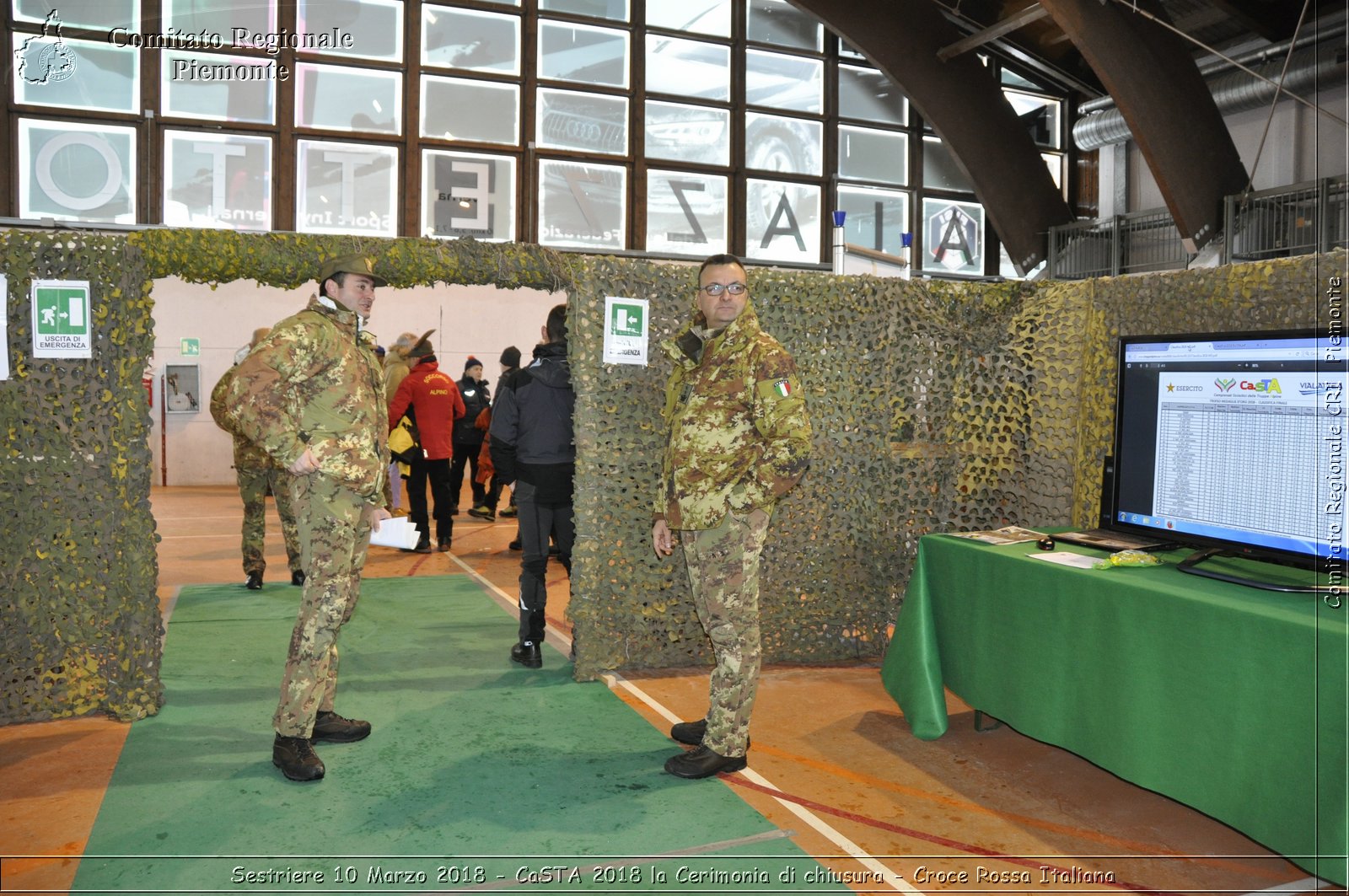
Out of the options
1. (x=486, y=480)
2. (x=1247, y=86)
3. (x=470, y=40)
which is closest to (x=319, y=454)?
(x=486, y=480)

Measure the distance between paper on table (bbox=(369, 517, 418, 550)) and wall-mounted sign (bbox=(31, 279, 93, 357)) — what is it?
1450mm

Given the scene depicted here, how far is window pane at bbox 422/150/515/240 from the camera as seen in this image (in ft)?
40.6

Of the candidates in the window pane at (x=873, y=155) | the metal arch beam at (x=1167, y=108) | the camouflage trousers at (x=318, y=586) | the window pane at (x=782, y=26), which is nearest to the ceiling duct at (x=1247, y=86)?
the metal arch beam at (x=1167, y=108)

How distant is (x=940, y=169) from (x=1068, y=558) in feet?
42.4

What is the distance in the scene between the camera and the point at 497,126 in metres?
12.7

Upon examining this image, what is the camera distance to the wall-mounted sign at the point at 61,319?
12.6ft

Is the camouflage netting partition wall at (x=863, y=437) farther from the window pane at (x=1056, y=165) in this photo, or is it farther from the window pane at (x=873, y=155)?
the window pane at (x=1056, y=165)

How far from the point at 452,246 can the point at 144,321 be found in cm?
135

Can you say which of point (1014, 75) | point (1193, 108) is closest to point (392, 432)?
point (1193, 108)

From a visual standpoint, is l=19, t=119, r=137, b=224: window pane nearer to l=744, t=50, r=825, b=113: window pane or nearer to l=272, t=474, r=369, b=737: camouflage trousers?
l=744, t=50, r=825, b=113: window pane

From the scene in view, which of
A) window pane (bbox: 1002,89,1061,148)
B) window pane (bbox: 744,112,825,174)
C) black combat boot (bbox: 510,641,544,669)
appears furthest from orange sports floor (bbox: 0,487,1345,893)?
window pane (bbox: 1002,89,1061,148)

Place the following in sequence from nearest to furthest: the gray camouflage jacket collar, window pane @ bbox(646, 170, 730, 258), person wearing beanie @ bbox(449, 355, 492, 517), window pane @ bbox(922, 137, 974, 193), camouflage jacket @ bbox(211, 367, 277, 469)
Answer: the gray camouflage jacket collar < camouflage jacket @ bbox(211, 367, 277, 469) < person wearing beanie @ bbox(449, 355, 492, 517) < window pane @ bbox(646, 170, 730, 258) < window pane @ bbox(922, 137, 974, 193)

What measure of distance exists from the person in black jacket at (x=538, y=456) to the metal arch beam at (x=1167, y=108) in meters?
8.88

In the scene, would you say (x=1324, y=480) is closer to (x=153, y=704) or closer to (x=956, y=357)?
(x=956, y=357)
